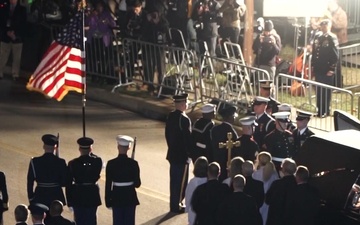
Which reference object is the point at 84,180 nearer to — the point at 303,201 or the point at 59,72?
the point at 59,72

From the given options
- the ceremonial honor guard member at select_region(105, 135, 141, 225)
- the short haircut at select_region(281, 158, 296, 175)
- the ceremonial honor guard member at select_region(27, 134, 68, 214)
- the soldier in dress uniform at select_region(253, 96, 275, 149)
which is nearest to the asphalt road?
the ceremonial honor guard member at select_region(105, 135, 141, 225)

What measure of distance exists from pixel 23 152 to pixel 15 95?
13.9ft

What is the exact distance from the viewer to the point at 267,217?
13367 millimetres

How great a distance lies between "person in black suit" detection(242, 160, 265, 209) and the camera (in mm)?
13312

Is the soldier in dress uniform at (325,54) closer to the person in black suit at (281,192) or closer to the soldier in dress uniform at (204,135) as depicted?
the soldier in dress uniform at (204,135)

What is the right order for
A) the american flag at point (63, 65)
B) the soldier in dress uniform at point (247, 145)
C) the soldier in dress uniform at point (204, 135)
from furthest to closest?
the american flag at point (63, 65) < the soldier in dress uniform at point (204, 135) < the soldier in dress uniform at point (247, 145)

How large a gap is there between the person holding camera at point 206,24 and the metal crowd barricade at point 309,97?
11.5 feet

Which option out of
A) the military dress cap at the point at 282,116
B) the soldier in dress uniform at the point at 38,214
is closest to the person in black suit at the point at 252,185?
the military dress cap at the point at 282,116

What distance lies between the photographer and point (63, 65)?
1598 centimetres

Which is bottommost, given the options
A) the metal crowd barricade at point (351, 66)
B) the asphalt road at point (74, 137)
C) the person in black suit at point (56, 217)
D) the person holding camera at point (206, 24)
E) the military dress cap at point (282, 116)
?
the asphalt road at point (74, 137)

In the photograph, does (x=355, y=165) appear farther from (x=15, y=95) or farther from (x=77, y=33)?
(x=15, y=95)

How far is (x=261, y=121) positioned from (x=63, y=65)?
295 cm

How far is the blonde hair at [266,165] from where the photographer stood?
13711mm

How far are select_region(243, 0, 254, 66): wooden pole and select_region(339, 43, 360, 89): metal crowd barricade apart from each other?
216cm
